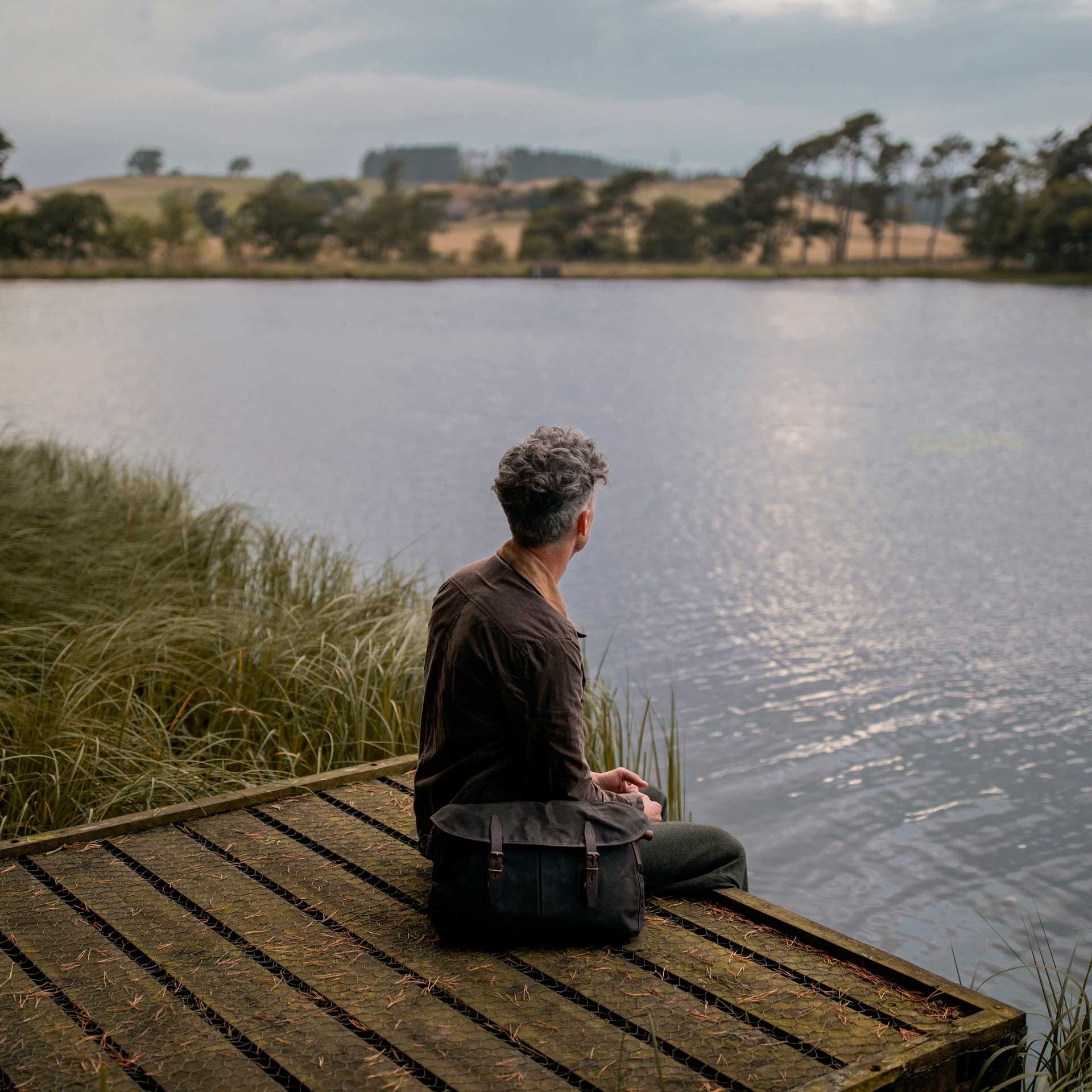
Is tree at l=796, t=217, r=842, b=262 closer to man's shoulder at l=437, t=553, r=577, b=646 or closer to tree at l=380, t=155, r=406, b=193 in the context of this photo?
tree at l=380, t=155, r=406, b=193

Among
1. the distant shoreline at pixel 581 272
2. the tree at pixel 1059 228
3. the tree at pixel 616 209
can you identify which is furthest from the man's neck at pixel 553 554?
the tree at pixel 616 209

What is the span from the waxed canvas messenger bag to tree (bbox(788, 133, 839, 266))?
7695 centimetres

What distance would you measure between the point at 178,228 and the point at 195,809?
227 feet

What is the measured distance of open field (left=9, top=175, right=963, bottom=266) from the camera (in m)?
79.6

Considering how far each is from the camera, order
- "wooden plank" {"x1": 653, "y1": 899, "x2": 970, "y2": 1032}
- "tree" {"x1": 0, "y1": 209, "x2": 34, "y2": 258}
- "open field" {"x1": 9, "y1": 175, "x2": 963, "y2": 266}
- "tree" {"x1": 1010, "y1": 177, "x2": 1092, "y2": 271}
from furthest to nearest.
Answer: "open field" {"x1": 9, "y1": 175, "x2": 963, "y2": 266}
"tree" {"x1": 1010, "y1": 177, "x2": 1092, "y2": 271}
"tree" {"x1": 0, "y1": 209, "x2": 34, "y2": 258}
"wooden plank" {"x1": 653, "y1": 899, "x2": 970, "y2": 1032}

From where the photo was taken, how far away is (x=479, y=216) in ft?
335

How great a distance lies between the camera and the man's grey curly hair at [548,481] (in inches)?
99.7

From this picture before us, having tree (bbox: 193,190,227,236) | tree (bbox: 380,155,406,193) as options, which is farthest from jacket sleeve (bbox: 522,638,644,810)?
tree (bbox: 380,155,406,193)

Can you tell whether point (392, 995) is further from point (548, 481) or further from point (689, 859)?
point (548, 481)

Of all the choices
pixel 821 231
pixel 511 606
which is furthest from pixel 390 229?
pixel 511 606

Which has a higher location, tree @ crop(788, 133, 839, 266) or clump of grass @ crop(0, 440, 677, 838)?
tree @ crop(788, 133, 839, 266)

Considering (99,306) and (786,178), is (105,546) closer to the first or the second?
(99,306)

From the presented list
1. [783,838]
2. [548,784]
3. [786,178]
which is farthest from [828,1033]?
[786,178]

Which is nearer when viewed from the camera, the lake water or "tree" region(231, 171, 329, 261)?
the lake water
